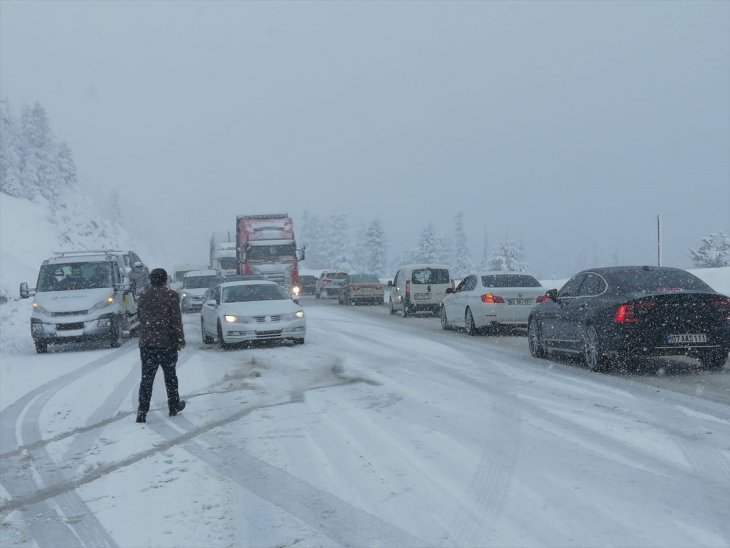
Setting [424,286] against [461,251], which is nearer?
[424,286]

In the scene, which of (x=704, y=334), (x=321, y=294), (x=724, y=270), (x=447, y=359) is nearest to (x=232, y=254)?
(x=321, y=294)

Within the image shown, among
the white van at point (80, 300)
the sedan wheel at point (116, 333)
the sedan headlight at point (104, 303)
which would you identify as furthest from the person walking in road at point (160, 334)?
the sedan wheel at point (116, 333)

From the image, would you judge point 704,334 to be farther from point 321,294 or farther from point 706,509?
point 321,294

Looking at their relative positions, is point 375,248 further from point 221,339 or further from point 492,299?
point 221,339

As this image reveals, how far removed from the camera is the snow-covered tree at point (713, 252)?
68.4 metres

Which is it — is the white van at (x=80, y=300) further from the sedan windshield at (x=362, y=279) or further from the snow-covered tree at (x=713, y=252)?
the snow-covered tree at (x=713, y=252)

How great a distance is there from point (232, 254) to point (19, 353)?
2956 centimetres

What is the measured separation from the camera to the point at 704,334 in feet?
36.4

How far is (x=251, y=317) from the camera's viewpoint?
16.7 m

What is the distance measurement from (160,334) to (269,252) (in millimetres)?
25836

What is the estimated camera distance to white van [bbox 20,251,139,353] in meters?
17.3

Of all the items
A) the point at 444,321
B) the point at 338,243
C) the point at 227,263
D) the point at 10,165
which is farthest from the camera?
the point at 338,243

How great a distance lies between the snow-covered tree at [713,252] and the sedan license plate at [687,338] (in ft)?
202

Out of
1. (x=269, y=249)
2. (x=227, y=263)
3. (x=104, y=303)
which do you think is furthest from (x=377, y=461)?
(x=227, y=263)
